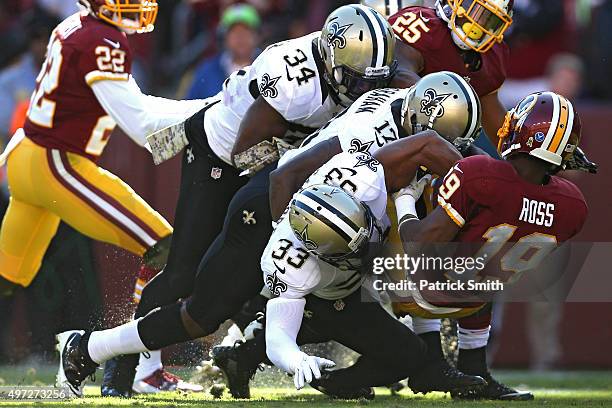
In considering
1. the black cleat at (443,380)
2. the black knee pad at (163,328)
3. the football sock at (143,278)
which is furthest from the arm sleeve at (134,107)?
the black cleat at (443,380)

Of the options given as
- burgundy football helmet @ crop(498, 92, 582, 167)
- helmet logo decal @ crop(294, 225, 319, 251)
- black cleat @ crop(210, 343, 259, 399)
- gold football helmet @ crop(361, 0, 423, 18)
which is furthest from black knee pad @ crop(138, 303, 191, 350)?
gold football helmet @ crop(361, 0, 423, 18)

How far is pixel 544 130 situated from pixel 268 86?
1.27m

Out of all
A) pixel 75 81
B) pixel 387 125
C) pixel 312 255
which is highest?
pixel 387 125

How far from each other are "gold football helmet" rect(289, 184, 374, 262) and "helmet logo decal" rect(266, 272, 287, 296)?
0.66ft

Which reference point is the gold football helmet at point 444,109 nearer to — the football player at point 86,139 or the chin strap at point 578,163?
the chin strap at point 578,163

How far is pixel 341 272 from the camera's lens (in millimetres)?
5984

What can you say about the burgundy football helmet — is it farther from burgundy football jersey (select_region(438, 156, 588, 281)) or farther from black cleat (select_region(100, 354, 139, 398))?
black cleat (select_region(100, 354, 139, 398))

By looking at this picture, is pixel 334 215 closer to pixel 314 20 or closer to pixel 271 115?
pixel 271 115

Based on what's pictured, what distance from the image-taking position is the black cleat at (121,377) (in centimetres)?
664

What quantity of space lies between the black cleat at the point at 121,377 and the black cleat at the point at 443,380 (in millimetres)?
1284

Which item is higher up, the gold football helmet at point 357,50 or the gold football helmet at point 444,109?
the gold football helmet at point 357,50

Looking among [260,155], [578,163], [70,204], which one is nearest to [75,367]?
[70,204]

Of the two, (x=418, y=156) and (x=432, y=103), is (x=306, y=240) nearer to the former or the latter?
(x=418, y=156)

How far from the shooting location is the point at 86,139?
741 centimetres
